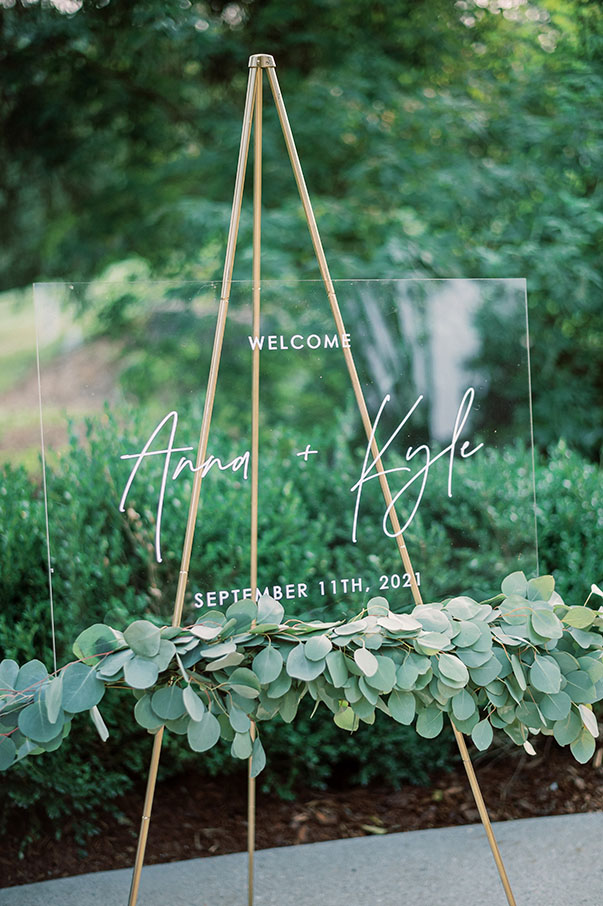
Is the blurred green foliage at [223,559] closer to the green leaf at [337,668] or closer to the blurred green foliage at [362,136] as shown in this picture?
the green leaf at [337,668]

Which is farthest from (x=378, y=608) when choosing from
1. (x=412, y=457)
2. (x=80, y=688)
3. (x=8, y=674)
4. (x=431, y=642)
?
(x=8, y=674)

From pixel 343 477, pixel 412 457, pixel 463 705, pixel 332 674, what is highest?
pixel 412 457

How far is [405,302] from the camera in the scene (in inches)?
80.3

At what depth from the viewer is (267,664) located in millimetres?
1504

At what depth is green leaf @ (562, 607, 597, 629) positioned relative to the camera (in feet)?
5.28

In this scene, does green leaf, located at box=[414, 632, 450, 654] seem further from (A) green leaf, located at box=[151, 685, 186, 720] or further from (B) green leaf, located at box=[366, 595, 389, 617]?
(A) green leaf, located at box=[151, 685, 186, 720]

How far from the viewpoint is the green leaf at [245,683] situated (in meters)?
1.50

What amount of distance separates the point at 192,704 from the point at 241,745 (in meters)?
0.15

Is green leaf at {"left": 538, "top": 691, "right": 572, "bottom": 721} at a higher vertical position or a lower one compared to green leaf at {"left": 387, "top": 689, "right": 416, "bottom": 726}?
lower

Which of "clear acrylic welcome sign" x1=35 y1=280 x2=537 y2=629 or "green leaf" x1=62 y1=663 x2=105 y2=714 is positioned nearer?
"green leaf" x1=62 y1=663 x2=105 y2=714

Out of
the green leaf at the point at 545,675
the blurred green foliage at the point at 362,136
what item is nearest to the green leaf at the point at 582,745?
the green leaf at the point at 545,675

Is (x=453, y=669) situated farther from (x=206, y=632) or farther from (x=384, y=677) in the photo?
(x=206, y=632)

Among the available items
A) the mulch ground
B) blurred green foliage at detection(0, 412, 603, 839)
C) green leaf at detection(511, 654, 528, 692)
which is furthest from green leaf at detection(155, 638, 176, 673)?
the mulch ground

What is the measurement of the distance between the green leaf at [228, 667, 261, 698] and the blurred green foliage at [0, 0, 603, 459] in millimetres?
2545
